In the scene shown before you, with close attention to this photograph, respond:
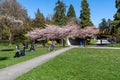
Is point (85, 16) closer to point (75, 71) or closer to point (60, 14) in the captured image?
point (60, 14)

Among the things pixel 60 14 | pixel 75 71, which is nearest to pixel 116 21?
pixel 60 14

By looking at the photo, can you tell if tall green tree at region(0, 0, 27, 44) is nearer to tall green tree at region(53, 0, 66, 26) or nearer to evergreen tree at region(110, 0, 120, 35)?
tall green tree at region(53, 0, 66, 26)

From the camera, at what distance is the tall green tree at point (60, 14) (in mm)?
71825

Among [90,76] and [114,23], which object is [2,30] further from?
[90,76]

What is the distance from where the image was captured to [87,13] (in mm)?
71062

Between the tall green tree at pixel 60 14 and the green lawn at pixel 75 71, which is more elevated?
the tall green tree at pixel 60 14

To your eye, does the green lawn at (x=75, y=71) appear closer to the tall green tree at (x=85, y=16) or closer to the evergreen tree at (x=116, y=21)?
the evergreen tree at (x=116, y=21)

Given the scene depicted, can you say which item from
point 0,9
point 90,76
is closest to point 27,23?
point 0,9

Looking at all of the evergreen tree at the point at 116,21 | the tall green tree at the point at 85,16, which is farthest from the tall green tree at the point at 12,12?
the evergreen tree at the point at 116,21

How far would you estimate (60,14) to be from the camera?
73.6 meters

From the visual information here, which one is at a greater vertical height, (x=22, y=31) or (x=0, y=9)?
(x=0, y=9)

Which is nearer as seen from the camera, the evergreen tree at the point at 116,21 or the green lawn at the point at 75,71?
the green lawn at the point at 75,71

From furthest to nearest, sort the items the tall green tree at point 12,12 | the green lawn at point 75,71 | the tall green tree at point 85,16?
the tall green tree at point 85,16 → the tall green tree at point 12,12 → the green lawn at point 75,71

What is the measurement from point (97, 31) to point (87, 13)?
20.6 feet
